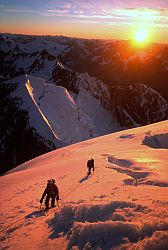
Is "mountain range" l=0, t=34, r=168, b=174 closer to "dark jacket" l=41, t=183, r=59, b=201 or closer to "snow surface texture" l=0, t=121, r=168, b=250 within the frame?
"snow surface texture" l=0, t=121, r=168, b=250

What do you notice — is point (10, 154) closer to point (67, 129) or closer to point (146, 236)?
point (67, 129)

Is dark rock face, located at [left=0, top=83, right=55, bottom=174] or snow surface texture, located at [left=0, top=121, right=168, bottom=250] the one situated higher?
dark rock face, located at [left=0, top=83, right=55, bottom=174]

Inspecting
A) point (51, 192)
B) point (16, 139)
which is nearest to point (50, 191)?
point (51, 192)

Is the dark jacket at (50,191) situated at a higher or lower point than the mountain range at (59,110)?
lower

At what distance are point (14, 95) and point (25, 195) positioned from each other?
5721cm

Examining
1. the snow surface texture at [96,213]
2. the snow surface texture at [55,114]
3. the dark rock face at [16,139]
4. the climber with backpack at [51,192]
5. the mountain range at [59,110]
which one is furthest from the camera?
the snow surface texture at [55,114]

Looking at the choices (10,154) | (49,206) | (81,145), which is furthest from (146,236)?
(10,154)

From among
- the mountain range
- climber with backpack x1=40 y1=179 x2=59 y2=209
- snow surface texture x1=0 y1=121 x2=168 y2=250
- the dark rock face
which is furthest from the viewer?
the mountain range

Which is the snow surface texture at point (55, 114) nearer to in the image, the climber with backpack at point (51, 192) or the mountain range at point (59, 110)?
the mountain range at point (59, 110)

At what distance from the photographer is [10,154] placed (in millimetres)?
59875

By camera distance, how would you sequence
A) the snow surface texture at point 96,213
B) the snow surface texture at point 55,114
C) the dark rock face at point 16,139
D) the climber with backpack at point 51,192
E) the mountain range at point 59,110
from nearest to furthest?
1. the snow surface texture at point 96,213
2. the climber with backpack at point 51,192
3. the dark rock face at point 16,139
4. the mountain range at point 59,110
5. the snow surface texture at point 55,114

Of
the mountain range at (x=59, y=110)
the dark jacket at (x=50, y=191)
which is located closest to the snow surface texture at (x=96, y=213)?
the dark jacket at (x=50, y=191)

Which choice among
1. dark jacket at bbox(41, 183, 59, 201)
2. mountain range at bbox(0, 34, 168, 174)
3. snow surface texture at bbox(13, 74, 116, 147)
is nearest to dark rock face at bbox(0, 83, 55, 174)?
mountain range at bbox(0, 34, 168, 174)

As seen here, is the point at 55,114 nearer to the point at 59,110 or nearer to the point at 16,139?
the point at 59,110
